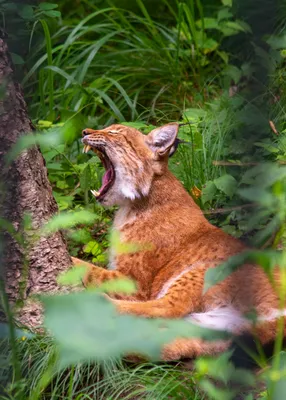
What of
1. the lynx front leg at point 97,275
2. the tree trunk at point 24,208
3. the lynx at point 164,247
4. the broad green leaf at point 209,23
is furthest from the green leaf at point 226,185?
the broad green leaf at point 209,23

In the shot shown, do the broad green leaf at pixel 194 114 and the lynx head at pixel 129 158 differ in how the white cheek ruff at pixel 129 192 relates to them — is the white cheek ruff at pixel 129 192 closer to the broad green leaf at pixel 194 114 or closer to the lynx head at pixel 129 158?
the lynx head at pixel 129 158

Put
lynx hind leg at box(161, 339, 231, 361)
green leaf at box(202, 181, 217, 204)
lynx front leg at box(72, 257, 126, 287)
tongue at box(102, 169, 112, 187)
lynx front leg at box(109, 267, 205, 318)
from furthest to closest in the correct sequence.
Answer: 1. green leaf at box(202, 181, 217, 204)
2. tongue at box(102, 169, 112, 187)
3. lynx front leg at box(72, 257, 126, 287)
4. lynx front leg at box(109, 267, 205, 318)
5. lynx hind leg at box(161, 339, 231, 361)

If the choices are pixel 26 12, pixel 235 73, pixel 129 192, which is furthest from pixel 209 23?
pixel 129 192

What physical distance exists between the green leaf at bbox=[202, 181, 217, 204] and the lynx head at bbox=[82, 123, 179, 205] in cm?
37

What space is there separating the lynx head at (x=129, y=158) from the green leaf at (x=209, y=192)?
37 centimetres

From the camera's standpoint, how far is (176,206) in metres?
4.64

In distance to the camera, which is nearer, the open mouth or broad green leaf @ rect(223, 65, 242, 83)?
the open mouth

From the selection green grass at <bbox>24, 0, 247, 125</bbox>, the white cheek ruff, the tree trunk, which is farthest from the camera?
green grass at <bbox>24, 0, 247, 125</bbox>

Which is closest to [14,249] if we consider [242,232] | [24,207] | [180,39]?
[24,207]

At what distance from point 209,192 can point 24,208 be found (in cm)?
180

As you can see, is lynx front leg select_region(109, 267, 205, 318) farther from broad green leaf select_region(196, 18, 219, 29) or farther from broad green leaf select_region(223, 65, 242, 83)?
broad green leaf select_region(196, 18, 219, 29)

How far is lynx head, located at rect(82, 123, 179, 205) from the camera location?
4664 millimetres

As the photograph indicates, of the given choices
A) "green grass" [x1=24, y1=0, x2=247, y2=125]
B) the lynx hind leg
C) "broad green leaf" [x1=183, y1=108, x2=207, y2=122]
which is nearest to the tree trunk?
the lynx hind leg

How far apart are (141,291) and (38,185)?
3.41 ft
